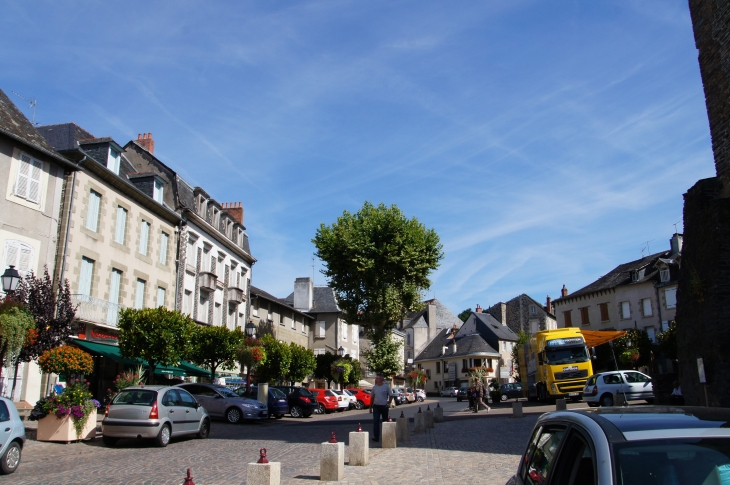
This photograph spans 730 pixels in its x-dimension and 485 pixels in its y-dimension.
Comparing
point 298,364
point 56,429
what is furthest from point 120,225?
point 298,364

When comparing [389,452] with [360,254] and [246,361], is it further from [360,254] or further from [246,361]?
[360,254]

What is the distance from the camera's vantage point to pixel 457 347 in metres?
77.1

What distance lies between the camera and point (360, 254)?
134 ft

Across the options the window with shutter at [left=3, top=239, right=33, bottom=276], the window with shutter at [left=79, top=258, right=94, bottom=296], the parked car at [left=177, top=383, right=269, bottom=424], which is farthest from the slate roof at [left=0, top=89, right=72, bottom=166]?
the parked car at [left=177, top=383, right=269, bottom=424]

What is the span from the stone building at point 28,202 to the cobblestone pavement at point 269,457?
7849 mm

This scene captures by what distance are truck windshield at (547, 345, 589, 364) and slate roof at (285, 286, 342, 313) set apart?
25873mm

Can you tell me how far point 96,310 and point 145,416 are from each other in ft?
36.4

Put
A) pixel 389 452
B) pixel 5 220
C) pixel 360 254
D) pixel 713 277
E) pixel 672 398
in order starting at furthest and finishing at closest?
pixel 360 254 → pixel 672 398 → pixel 5 220 → pixel 713 277 → pixel 389 452

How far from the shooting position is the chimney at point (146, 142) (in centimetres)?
3425

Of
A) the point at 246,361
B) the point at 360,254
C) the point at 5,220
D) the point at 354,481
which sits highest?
the point at 360,254

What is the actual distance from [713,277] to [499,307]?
237ft

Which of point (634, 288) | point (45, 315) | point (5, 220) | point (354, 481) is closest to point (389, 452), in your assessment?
point (354, 481)

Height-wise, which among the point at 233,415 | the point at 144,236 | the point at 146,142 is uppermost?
the point at 146,142

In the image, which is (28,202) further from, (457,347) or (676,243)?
(457,347)
